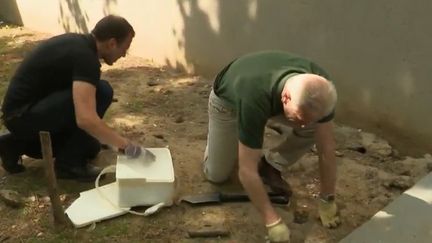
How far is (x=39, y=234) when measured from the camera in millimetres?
2943

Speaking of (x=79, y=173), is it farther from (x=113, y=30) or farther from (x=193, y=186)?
(x=113, y=30)

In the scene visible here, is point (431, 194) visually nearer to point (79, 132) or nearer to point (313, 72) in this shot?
point (313, 72)

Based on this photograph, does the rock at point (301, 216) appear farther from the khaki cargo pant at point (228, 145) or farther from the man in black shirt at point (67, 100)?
the man in black shirt at point (67, 100)

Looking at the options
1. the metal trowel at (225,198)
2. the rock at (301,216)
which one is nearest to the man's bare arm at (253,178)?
the rock at (301,216)

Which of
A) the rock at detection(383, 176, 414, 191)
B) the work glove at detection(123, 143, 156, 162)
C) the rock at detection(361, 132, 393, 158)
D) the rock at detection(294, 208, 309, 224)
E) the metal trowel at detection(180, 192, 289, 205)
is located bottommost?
the rock at detection(361, 132, 393, 158)

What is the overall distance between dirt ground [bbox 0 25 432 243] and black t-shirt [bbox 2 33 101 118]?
0.56 meters

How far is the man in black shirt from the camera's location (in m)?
2.98

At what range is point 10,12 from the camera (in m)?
7.85

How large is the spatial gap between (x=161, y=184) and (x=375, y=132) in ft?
5.83

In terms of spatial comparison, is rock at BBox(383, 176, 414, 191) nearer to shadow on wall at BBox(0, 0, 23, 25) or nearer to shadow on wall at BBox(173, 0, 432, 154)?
shadow on wall at BBox(173, 0, 432, 154)

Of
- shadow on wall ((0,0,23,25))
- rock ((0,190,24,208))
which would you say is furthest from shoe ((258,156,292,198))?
shadow on wall ((0,0,23,25))

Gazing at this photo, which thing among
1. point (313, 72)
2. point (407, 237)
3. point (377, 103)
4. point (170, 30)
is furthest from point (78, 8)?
point (407, 237)

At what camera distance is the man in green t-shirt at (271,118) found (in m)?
2.37

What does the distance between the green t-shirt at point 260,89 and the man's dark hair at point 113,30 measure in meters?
0.72
